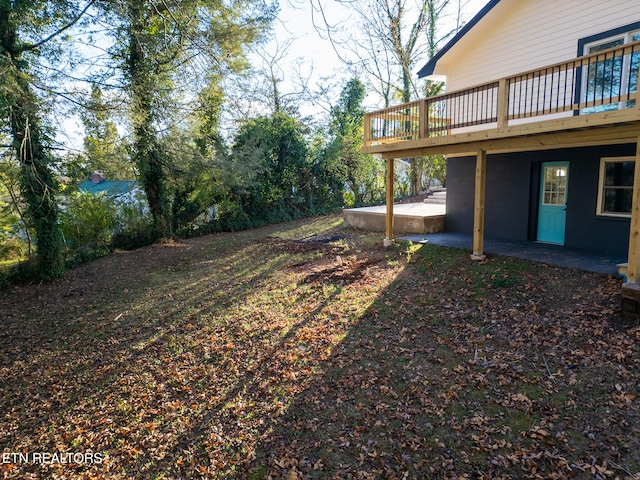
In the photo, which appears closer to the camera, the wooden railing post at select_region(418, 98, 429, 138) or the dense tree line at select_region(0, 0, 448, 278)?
the dense tree line at select_region(0, 0, 448, 278)

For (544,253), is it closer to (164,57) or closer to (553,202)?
(553,202)

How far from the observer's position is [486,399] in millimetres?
4055

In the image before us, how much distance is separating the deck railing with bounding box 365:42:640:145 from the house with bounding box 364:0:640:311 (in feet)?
0.09

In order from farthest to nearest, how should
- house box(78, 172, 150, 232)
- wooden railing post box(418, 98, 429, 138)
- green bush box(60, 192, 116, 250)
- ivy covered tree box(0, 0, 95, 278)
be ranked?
house box(78, 172, 150, 232)
green bush box(60, 192, 116, 250)
wooden railing post box(418, 98, 429, 138)
ivy covered tree box(0, 0, 95, 278)

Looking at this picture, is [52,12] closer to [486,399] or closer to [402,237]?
[402,237]

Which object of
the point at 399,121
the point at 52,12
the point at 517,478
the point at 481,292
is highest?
the point at 52,12

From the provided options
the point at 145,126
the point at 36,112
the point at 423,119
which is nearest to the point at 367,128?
the point at 423,119

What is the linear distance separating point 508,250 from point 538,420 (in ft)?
17.4

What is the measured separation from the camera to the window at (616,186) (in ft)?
24.7

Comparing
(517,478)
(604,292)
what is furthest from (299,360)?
(604,292)

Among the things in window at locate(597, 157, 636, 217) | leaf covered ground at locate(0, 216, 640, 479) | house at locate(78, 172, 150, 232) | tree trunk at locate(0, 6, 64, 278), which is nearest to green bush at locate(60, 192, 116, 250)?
house at locate(78, 172, 150, 232)

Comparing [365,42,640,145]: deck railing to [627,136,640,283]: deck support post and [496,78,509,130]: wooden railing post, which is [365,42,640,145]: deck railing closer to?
[496,78,509,130]: wooden railing post

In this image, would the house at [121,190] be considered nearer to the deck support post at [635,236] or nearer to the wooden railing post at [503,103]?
the wooden railing post at [503,103]

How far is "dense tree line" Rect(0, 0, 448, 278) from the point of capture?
780 cm
